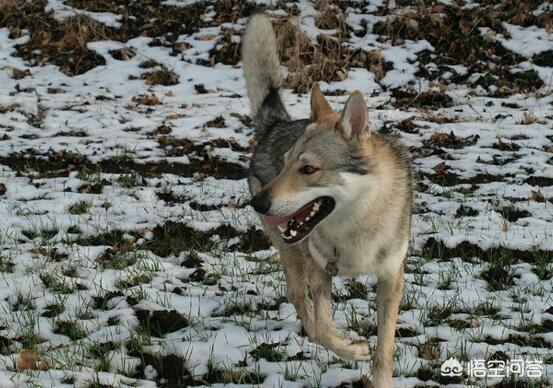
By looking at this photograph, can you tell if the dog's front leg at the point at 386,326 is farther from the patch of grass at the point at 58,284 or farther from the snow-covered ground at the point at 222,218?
the patch of grass at the point at 58,284

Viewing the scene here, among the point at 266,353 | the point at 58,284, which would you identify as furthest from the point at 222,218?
the point at 266,353

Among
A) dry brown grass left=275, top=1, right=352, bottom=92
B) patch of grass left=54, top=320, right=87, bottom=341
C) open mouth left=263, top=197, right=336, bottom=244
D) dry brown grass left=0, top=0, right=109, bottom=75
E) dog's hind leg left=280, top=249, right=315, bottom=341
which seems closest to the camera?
open mouth left=263, top=197, right=336, bottom=244

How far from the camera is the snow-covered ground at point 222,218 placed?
3.85m

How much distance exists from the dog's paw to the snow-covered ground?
0.09 meters

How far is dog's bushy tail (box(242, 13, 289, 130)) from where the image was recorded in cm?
504

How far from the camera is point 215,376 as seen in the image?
12.0ft

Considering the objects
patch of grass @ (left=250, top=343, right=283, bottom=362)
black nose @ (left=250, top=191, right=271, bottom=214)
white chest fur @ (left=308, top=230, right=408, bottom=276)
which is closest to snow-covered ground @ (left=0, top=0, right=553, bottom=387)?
patch of grass @ (left=250, top=343, right=283, bottom=362)

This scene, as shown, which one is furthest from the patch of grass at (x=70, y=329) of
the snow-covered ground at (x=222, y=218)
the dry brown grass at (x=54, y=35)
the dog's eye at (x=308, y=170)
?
the dry brown grass at (x=54, y=35)

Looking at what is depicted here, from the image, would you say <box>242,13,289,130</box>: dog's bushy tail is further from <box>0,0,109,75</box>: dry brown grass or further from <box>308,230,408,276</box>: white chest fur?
<box>0,0,109,75</box>: dry brown grass

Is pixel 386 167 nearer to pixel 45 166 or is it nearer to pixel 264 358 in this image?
pixel 264 358

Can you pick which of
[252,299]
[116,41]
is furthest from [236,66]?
[252,299]

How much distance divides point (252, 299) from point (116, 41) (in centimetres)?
897

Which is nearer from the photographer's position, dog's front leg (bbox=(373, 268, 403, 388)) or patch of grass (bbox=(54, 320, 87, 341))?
dog's front leg (bbox=(373, 268, 403, 388))

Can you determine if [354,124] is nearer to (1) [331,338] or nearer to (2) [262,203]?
(2) [262,203]
